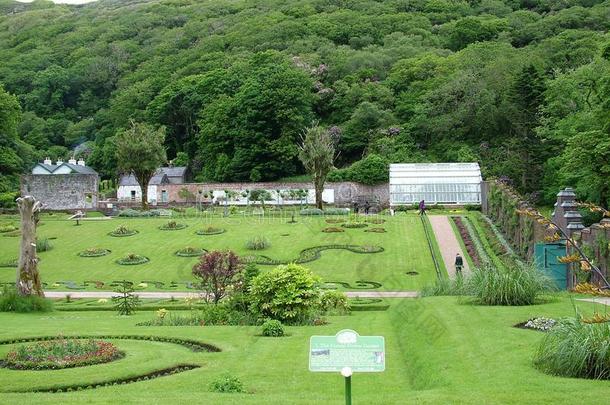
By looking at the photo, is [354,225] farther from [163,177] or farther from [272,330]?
[163,177]

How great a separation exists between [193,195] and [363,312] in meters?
47.3

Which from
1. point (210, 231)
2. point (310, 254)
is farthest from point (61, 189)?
point (310, 254)

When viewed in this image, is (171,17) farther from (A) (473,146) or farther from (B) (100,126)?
(A) (473,146)

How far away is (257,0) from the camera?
190 m

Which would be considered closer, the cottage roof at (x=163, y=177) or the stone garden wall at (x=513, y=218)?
the stone garden wall at (x=513, y=218)

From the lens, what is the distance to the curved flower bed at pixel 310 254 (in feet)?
129

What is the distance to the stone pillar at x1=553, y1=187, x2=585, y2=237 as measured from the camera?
31362mm

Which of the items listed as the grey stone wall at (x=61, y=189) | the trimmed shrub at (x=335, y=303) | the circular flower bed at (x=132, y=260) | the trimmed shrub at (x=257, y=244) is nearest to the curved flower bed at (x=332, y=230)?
the trimmed shrub at (x=257, y=244)

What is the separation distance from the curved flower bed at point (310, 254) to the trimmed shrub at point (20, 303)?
13.4 metres

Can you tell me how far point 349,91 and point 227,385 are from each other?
83207mm

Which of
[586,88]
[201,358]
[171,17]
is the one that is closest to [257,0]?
[171,17]

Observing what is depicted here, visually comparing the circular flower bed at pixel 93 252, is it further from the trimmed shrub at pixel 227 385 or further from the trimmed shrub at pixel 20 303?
the trimmed shrub at pixel 227 385

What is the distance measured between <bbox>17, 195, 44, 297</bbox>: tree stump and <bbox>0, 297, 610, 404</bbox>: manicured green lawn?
631 centimetres

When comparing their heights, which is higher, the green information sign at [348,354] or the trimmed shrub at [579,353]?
the green information sign at [348,354]
